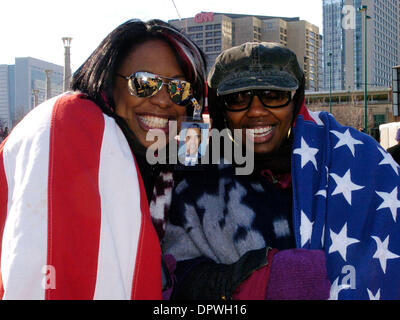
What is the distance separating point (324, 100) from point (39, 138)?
4960 centimetres

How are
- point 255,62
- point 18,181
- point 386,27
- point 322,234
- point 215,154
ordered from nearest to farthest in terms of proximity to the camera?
point 18,181 → point 322,234 → point 255,62 → point 215,154 → point 386,27

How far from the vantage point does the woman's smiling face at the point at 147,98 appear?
2.14 meters

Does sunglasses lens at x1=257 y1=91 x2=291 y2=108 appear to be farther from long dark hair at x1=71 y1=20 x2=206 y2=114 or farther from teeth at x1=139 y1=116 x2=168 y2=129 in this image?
teeth at x1=139 y1=116 x2=168 y2=129

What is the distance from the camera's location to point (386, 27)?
104562mm

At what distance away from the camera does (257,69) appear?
2.10 m

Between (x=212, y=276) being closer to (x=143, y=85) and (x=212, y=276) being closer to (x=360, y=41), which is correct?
(x=143, y=85)

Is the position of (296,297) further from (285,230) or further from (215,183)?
(215,183)

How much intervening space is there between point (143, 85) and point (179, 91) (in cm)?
19

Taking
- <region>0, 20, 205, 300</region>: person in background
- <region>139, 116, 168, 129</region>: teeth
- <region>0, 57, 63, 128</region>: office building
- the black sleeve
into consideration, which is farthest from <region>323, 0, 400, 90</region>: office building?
<region>0, 20, 205, 300</region>: person in background

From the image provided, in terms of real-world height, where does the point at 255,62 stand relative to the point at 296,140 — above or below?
above

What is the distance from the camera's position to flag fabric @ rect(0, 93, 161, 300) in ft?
4.78

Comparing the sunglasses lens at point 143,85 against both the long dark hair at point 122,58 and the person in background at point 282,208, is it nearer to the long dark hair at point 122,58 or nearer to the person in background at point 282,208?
the long dark hair at point 122,58

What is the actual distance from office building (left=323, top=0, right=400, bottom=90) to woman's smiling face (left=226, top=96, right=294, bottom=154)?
97196 mm

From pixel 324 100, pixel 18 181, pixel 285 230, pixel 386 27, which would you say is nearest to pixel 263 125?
pixel 285 230
